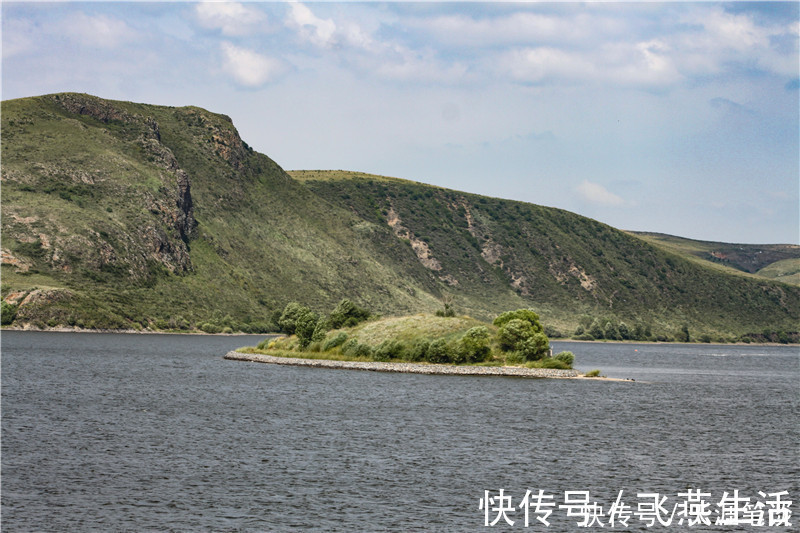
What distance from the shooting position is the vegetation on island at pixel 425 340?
97.2m

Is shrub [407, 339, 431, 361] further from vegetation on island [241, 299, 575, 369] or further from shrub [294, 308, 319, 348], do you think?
shrub [294, 308, 319, 348]

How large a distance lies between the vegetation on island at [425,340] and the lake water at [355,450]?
996 cm

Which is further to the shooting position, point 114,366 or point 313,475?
point 114,366

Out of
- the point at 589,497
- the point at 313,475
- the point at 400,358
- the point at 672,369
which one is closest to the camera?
the point at 589,497

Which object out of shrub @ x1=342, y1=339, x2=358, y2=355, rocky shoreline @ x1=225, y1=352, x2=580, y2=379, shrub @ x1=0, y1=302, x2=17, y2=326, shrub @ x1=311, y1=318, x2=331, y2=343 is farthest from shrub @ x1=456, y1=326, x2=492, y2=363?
shrub @ x1=0, y1=302, x2=17, y2=326

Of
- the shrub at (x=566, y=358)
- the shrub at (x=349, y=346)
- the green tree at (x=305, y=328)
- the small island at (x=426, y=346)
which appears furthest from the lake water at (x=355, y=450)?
the green tree at (x=305, y=328)

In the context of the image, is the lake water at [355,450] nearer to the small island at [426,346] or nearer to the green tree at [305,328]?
the small island at [426,346]

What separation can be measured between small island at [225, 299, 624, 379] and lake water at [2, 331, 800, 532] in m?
8.57

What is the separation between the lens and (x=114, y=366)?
3873 inches

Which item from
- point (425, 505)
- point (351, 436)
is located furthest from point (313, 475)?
point (351, 436)

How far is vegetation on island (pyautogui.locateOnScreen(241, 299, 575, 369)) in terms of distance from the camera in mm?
97188

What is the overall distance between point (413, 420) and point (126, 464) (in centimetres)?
2292

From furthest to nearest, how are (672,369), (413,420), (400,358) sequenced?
(672,369), (400,358), (413,420)

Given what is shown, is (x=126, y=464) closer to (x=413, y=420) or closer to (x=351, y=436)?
(x=351, y=436)
